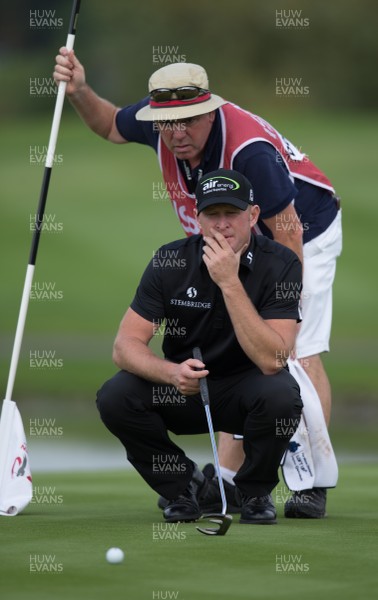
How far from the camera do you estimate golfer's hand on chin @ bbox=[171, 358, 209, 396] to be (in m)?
6.23

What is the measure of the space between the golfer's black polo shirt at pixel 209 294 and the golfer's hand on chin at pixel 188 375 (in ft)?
0.83

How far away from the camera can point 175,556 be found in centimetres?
528

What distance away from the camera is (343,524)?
6.42 m

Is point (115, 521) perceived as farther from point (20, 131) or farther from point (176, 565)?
point (20, 131)

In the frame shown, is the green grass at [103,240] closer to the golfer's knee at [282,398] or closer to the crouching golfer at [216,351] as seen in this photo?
the crouching golfer at [216,351]

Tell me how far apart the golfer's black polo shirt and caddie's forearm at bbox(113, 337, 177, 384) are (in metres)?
0.16

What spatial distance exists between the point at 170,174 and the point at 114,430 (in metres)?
1.49

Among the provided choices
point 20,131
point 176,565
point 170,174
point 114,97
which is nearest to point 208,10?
point 114,97

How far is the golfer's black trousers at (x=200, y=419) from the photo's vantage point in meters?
6.30

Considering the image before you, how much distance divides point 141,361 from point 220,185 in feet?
2.75

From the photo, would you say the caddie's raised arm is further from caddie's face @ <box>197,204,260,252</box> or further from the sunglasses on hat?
caddie's face @ <box>197,204,260,252</box>

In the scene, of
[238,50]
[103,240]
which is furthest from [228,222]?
[238,50]

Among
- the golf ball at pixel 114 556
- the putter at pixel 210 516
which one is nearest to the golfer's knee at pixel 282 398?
the putter at pixel 210 516

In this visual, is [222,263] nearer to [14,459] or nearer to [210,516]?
[210,516]
